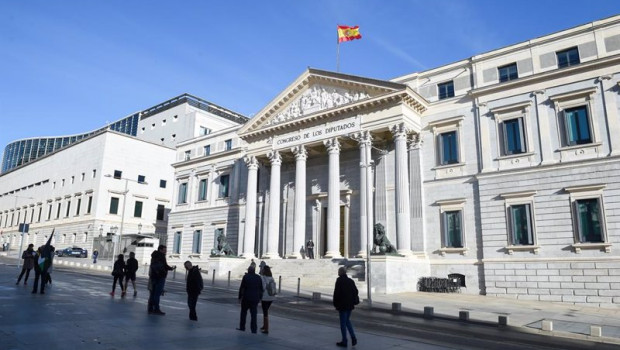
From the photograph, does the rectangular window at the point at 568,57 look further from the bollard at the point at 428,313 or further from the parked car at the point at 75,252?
the parked car at the point at 75,252

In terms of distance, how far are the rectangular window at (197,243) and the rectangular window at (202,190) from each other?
3.70 meters

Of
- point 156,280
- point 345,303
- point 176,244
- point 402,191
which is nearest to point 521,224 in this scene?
point 402,191

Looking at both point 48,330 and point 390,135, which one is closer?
point 48,330

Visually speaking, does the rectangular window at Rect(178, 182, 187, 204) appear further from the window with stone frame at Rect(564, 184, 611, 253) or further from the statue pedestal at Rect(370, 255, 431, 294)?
the window with stone frame at Rect(564, 184, 611, 253)

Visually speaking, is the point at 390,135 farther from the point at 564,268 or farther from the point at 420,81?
the point at 564,268

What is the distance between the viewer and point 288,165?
130ft

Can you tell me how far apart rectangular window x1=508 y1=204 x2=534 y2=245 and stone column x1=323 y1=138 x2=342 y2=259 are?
11.3 metres

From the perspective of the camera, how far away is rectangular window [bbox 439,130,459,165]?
3036cm

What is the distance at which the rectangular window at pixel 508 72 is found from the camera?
29.0 m

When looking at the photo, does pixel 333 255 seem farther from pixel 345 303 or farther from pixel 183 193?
pixel 183 193

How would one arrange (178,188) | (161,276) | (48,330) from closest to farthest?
(48,330)
(161,276)
(178,188)

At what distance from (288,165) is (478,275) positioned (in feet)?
61.6

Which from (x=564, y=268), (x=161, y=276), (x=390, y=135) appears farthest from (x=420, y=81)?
(x=161, y=276)

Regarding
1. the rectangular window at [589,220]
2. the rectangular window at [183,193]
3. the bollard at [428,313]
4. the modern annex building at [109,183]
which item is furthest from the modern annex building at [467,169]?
the modern annex building at [109,183]
